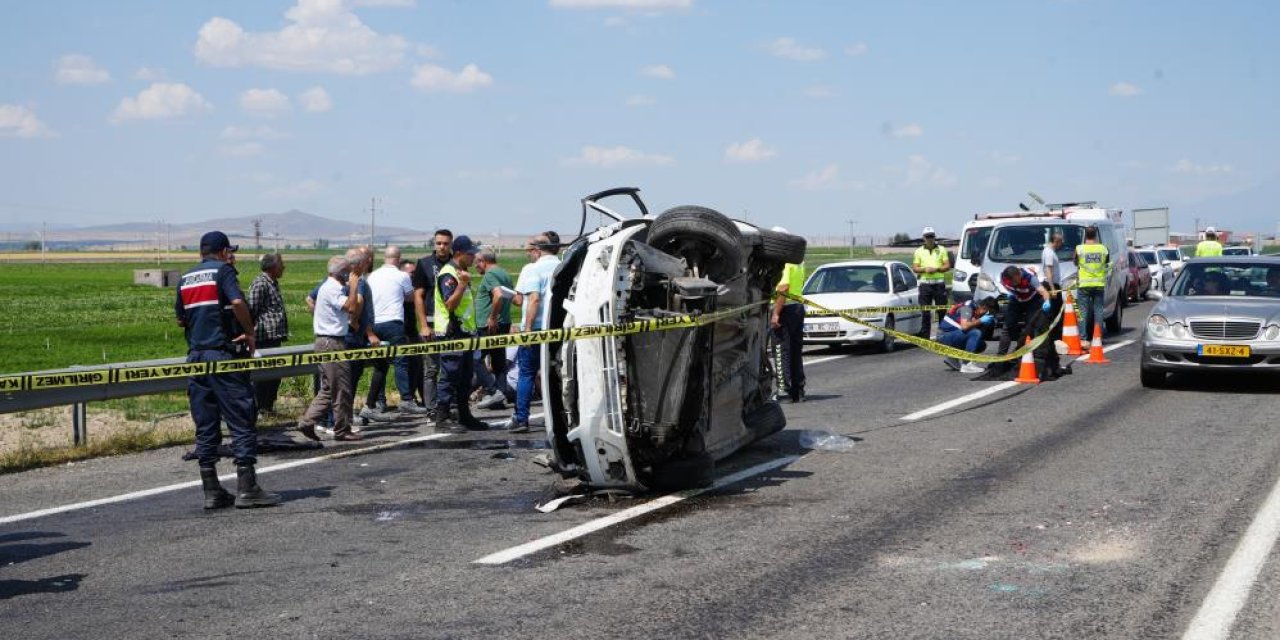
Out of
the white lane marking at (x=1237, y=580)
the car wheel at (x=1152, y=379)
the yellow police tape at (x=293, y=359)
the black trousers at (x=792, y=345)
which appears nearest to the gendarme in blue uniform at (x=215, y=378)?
the yellow police tape at (x=293, y=359)

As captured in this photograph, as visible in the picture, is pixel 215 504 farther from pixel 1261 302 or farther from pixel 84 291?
pixel 84 291

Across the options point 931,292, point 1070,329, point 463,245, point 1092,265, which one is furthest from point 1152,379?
point 463,245

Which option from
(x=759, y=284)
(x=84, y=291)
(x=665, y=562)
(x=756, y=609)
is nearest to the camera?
(x=756, y=609)

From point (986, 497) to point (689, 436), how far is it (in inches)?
77.0

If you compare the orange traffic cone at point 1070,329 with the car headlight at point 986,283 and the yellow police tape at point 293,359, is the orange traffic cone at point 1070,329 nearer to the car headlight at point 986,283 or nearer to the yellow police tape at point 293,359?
the car headlight at point 986,283

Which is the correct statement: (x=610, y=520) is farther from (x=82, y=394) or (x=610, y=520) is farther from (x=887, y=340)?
(x=887, y=340)

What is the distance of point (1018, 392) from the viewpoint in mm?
15008

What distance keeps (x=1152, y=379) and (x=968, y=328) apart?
2.76m

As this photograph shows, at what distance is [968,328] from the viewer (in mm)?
17562

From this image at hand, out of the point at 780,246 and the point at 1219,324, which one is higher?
the point at 780,246

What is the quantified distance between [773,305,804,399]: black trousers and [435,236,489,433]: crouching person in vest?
11.0 feet

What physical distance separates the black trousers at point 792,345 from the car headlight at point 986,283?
7.70 m

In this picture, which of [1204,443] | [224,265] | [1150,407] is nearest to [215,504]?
[224,265]

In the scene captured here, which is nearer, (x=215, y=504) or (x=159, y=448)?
(x=215, y=504)
